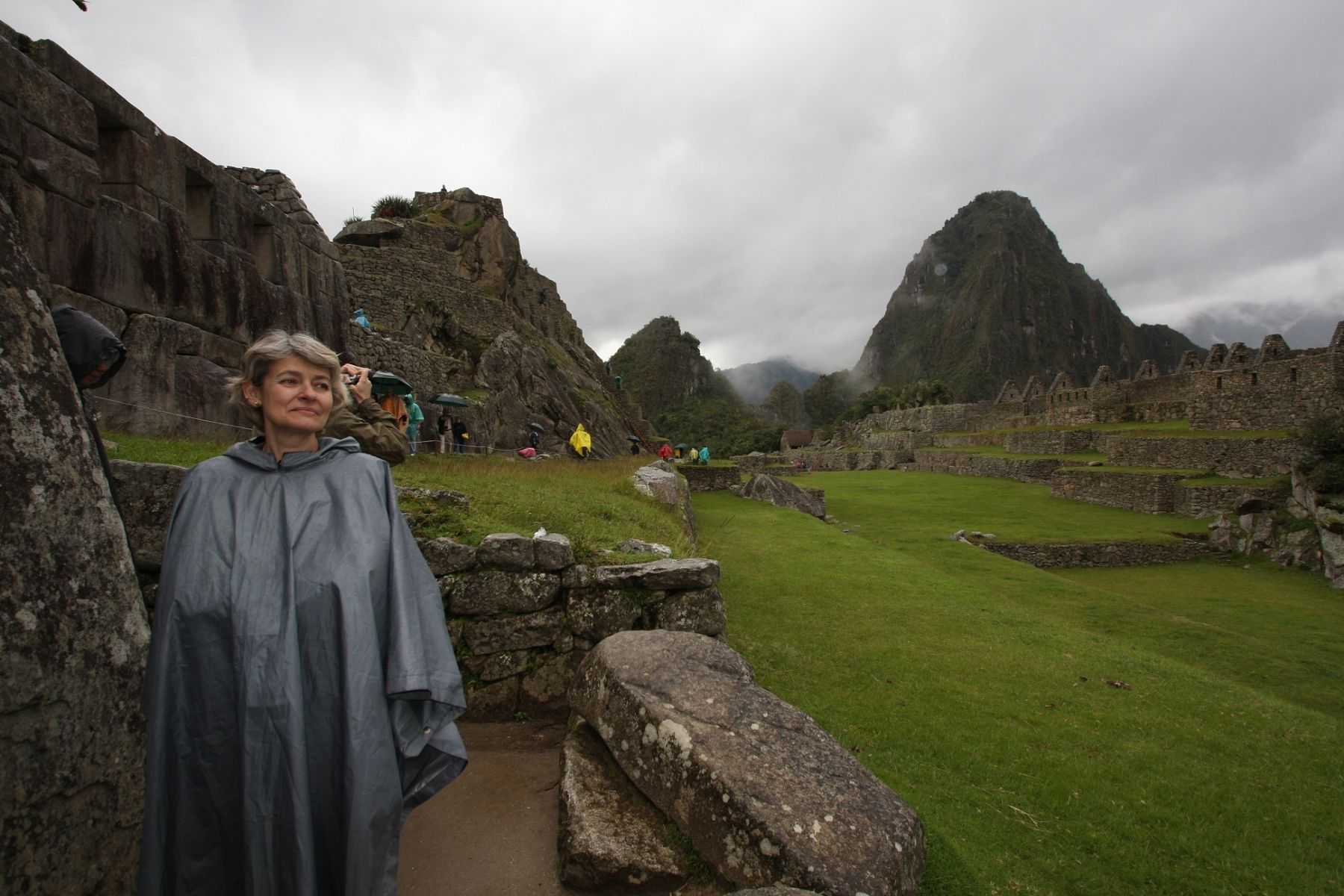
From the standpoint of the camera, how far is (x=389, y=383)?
9.56 m

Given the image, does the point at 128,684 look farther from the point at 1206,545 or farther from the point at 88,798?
the point at 1206,545

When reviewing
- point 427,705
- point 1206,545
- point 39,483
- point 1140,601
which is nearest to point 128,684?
point 39,483

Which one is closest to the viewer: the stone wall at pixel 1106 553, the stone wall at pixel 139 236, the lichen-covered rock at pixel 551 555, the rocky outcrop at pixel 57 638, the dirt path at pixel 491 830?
the rocky outcrop at pixel 57 638

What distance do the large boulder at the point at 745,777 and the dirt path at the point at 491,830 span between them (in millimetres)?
547

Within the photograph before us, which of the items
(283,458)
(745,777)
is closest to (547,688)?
(745,777)

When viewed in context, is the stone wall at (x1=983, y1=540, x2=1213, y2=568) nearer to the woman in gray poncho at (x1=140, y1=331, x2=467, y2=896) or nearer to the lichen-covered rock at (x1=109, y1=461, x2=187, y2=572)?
the woman in gray poncho at (x1=140, y1=331, x2=467, y2=896)

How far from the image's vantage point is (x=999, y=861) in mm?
3555

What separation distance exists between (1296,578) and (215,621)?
1985 centimetres

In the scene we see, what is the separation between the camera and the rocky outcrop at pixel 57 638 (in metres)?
1.77

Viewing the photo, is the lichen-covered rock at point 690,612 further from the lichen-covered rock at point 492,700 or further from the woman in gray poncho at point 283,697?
the woman in gray poncho at point 283,697

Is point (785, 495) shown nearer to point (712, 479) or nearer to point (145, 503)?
point (712, 479)

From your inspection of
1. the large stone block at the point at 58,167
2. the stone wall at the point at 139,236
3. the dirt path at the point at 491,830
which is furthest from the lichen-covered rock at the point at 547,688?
the large stone block at the point at 58,167

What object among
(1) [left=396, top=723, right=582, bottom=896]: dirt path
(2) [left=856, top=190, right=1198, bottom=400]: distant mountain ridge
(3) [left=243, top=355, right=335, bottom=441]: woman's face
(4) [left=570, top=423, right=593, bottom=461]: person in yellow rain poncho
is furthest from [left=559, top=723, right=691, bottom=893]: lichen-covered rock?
(2) [left=856, top=190, right=1198, bottom=400]: distant mountain ridge

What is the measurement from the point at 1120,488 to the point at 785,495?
12.8 metres
